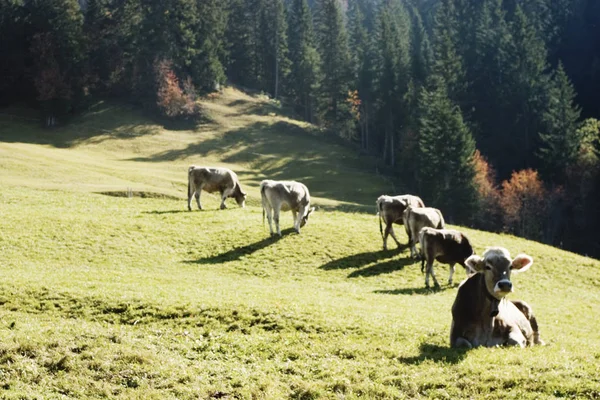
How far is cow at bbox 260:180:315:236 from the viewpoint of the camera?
3089cm

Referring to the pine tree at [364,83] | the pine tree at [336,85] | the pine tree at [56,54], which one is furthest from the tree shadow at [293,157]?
the pine tree at [56,54]

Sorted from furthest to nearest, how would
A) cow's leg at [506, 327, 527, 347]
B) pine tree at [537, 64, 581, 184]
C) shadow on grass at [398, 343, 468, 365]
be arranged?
pine tree at [537, 64, 581, 184]
cow's leg at [506, 327, 527, 347]
shadow on grass at [398, 343, 468, 365]

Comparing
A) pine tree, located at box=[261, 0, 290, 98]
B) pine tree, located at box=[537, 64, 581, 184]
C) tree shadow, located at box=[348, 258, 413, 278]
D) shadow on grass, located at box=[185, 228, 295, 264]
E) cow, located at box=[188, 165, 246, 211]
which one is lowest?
tree shadow, located at box=[348, 258, 413, 278]

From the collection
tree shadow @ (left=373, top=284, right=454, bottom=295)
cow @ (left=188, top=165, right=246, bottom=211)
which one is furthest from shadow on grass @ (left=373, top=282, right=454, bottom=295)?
cow @ (left=188, top=165, right=246, bottom=211)

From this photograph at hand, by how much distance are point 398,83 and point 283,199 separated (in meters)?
76.6

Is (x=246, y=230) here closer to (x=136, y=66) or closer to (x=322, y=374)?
(x=322, y=374)

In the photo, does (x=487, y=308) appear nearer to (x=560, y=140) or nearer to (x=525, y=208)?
(x=525, y=208)

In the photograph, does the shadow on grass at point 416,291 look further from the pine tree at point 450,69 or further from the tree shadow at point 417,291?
the pine tree at point 450,69

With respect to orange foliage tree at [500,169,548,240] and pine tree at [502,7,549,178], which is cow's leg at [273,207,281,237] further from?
pine tree at [502,7,549,178]

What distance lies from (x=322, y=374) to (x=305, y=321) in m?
3.49

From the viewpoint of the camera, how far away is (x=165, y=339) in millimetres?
14562

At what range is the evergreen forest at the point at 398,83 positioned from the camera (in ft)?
267

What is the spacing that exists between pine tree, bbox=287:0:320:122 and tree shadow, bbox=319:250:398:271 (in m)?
85.0

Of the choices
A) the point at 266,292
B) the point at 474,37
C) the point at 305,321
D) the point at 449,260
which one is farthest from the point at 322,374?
the point at 474,37
